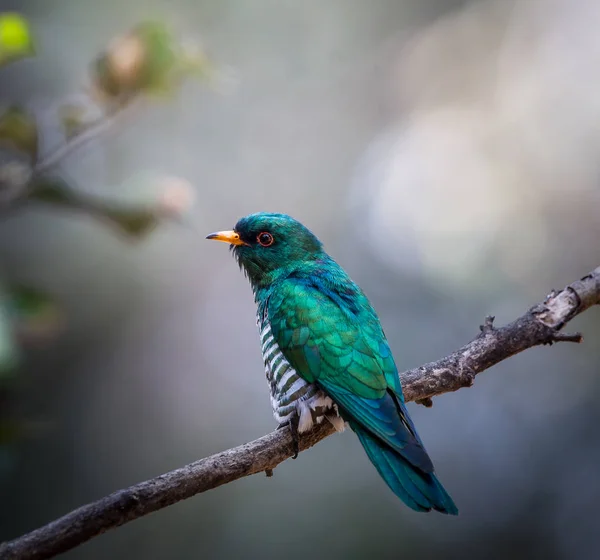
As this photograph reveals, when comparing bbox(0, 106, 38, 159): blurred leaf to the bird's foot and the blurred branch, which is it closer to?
the blurred branch

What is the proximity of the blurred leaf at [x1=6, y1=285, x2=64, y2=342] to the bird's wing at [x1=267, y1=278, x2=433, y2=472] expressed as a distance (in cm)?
112

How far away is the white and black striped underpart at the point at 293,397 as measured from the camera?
3412 millimetres

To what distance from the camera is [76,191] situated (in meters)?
3.03

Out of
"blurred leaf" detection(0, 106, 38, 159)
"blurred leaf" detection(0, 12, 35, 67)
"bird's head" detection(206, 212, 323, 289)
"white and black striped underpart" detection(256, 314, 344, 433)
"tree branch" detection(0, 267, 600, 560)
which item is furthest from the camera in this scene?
"bird's head" detection(206, 212, 323, 289)

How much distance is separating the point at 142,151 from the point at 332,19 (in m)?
2.54

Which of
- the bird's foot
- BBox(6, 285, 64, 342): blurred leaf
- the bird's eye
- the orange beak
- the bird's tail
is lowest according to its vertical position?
the bird's tail

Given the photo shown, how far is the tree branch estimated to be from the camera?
2227 mm

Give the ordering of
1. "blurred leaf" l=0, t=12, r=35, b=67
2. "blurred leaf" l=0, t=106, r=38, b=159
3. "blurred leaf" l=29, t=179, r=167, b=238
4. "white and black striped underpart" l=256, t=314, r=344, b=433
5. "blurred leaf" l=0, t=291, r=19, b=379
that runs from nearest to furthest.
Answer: "blurred leaf" l=0, t=291, r=19, b=379, "blurred leaf" l=0, t=12, r=35, b=67, "blurred leaf" l=29, t=179, r=167, b=238, "blurred leaf" l=0, t=106, r=38, b=159, "white and black striped underpart" l=256, t=314, r=344, b=433

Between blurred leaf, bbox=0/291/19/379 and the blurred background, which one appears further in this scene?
the blurred background

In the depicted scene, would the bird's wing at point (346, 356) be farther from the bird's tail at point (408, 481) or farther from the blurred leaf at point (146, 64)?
the blurred leaf at point (146, 64)

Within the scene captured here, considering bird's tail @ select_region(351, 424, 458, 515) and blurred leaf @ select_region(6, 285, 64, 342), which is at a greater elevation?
blurred leaf @ select_region(6, 285, 64, 342)

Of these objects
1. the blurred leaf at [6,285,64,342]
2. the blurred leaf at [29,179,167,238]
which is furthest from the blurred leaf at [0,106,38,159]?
the blurred leaf at [6,285,64,342]

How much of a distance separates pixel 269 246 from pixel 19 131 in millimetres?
1654

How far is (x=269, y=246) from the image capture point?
4258 mm
